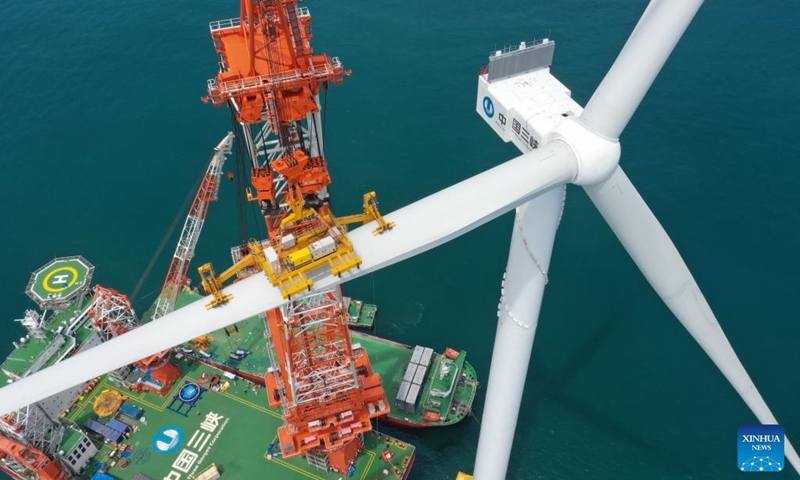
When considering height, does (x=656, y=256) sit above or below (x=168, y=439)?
above

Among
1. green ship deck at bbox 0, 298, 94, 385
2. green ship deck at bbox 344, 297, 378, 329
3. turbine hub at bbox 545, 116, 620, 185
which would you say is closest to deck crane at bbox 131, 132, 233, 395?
green ship deck at bbox 0, 298, 94, 385

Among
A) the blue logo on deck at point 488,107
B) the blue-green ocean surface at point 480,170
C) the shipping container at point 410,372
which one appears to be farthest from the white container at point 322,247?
the blue-green ocean surface at point 480,170

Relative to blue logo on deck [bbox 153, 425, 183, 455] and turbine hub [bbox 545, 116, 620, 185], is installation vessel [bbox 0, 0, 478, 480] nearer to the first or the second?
blue logo on deck [bbox 153, 425, 183, 455]

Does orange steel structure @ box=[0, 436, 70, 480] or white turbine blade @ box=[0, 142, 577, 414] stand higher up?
white turbine blade @ box=[0, 142, 577, 414]

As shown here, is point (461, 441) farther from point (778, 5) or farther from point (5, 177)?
point (778, 5)

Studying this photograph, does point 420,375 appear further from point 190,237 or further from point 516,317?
point 190,237

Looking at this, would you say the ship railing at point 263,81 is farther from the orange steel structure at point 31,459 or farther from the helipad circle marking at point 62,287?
the helipad circle marking at point 62,287

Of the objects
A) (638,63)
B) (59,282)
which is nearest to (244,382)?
(59,282)
